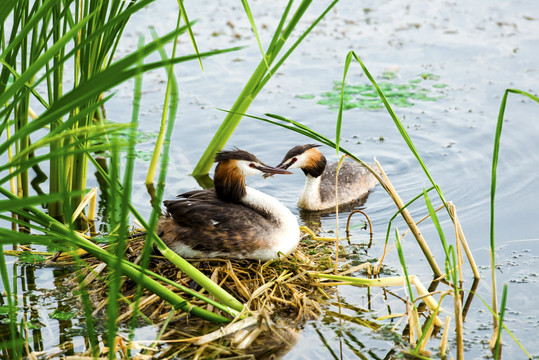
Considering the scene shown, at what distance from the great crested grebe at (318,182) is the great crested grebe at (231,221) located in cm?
164

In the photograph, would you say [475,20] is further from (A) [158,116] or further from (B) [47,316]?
(B) [47,316]

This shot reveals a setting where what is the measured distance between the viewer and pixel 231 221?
4320 millimetres

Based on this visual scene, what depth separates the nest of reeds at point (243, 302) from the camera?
3.62m

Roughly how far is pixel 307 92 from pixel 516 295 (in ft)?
15.3

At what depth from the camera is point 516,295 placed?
14.0 ft

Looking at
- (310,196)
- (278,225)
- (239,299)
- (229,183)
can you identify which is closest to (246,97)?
(229,183)

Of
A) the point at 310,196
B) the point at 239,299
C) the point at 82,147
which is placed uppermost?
the point at 82,147

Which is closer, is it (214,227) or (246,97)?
(214,227)

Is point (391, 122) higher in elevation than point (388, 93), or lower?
lower

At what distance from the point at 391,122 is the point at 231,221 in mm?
4105

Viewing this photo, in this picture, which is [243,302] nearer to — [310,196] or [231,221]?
[231,221]

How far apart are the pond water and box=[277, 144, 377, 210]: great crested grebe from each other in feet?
0.58

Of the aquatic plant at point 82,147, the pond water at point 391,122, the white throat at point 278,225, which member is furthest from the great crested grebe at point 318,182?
the aquatic plant at point 82,147

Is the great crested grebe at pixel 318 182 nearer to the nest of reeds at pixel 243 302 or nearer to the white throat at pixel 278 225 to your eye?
the white throat at pixel 278 225
